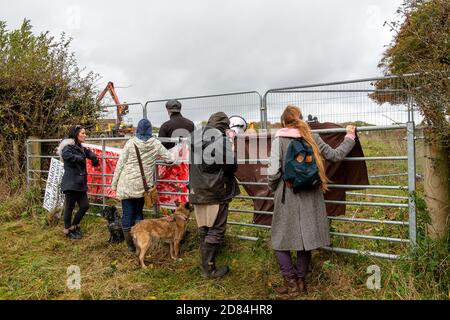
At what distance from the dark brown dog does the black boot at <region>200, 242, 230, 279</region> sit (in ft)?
2.59

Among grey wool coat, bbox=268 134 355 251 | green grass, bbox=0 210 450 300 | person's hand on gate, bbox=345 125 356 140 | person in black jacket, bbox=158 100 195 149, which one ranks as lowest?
green grass, bbox=0 210 450 300

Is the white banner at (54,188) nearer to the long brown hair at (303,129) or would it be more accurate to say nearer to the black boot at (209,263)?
the black boot at (209,263)

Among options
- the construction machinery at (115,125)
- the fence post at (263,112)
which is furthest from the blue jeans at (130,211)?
the construction machinery at (115,125)

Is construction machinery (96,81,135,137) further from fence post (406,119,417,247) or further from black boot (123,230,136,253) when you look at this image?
fence post (406,119,417,247)

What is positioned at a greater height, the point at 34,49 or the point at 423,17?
the point at 34,49

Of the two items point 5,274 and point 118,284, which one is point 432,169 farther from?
point 5,274

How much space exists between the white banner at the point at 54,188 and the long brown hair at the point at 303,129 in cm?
506

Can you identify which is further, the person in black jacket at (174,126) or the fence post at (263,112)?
the fence post at (263,112)

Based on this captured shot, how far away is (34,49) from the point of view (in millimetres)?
10992

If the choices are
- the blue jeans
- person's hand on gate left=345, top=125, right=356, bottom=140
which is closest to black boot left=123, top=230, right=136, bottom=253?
the blue jeans

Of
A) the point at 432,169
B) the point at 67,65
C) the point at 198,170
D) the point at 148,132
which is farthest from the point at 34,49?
the point at 432,169

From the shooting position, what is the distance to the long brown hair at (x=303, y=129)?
13.8ft

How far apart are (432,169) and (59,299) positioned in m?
4.27

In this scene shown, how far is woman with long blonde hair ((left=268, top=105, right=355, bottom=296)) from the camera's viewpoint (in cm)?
420
